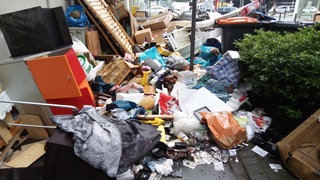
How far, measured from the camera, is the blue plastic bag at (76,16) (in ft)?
15.8

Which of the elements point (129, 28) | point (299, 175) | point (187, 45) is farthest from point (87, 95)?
point (129, 28)

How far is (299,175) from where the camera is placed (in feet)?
6.81

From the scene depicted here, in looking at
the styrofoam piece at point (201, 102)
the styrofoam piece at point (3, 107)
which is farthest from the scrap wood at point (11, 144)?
the styrofoam piece at point (201, 102)

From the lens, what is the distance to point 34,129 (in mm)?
2646

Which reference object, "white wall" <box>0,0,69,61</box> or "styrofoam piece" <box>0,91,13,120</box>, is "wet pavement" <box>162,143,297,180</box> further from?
"white wall" <box>0,0,69,61</box>


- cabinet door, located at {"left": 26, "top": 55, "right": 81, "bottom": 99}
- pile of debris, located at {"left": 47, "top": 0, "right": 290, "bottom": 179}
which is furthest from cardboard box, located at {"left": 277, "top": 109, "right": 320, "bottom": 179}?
cabinet door, located at {"left": 26, "top": 55, "right": 81, "bottom": 99}

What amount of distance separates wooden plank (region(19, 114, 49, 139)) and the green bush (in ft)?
9.23

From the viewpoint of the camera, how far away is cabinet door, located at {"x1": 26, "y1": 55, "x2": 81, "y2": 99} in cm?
235

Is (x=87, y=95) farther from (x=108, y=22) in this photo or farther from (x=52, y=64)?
(x=108, y=22)

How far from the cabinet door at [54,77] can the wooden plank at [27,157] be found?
61 centimetres

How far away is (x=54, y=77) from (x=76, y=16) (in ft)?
9.86

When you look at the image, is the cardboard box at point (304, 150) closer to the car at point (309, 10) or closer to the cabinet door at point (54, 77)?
the cabinet door at point (54, 77)

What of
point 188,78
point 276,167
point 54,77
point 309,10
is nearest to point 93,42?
point 188,78

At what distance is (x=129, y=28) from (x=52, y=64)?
475 cm
